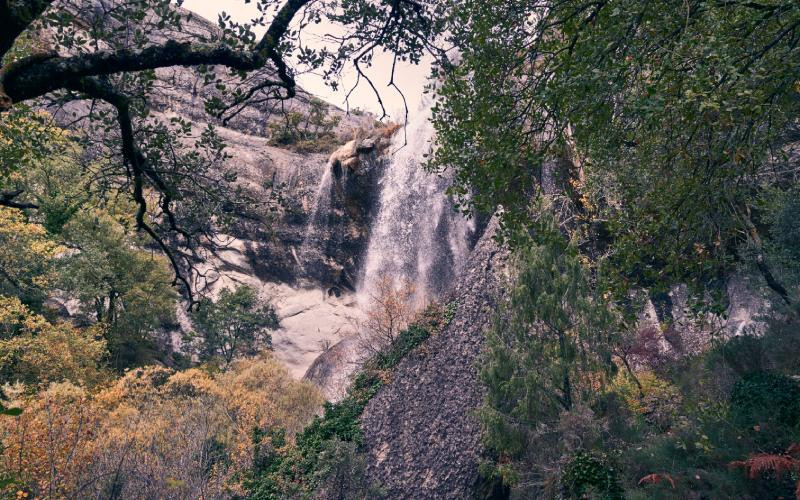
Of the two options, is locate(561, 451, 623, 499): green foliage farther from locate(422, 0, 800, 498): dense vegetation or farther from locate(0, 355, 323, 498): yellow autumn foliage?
locate(0, 355, 323, 498): yellow autumn foliage

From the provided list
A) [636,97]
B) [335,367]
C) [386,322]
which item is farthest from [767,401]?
[335,367]

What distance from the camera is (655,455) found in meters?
9.27

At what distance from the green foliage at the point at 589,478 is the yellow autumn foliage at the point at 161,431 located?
25.7ft

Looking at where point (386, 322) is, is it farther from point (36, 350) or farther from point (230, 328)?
point (230, 328)

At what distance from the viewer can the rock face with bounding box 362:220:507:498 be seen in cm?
1400

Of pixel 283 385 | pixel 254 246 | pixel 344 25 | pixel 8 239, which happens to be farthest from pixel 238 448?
pixel 254 246

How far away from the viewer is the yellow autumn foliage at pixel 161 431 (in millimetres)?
10977

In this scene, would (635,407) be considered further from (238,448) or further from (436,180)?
(436,180)

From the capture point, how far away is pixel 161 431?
52.9 ft

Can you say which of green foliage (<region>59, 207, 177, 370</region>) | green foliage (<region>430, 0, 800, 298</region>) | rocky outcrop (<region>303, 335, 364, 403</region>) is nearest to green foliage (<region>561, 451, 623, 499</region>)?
green foliage (<region>430, 0, 800, 298</region>)

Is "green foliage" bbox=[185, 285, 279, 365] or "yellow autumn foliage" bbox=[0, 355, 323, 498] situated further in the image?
"green foliage" bbox=[185, 285, 279, 365]

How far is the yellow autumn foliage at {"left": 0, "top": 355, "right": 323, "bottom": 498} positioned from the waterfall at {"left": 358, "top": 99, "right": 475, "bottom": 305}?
939cm

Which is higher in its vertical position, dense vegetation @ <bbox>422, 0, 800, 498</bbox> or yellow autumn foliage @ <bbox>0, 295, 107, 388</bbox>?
dense vegetation @ <bbox>422, 0, 800, 498</bbox>

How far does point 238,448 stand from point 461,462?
8675mm
